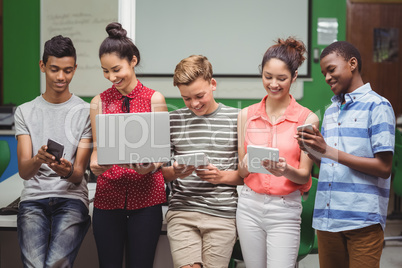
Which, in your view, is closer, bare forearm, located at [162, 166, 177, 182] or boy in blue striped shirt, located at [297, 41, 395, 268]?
boy in blue striped shirt, located at [297, 41, 395, 268]

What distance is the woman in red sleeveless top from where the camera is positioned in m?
1.72

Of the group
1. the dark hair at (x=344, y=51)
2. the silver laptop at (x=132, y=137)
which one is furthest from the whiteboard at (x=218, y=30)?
the silver laptop at (x=132, y=137)

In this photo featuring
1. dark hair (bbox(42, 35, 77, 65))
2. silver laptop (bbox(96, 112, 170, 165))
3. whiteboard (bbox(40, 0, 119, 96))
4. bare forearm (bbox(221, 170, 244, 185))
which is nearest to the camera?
silver laptop (bbox(96, 112, 170, 165))

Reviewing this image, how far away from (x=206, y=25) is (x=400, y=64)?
226 centimetres

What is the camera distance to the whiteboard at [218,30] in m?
4.57

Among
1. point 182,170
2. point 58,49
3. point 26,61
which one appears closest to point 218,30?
point 26,61

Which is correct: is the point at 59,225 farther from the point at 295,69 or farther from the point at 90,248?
the point at 295,69

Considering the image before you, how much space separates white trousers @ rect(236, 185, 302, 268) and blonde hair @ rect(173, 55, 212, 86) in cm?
48

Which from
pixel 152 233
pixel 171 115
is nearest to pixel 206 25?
pixel 171 115

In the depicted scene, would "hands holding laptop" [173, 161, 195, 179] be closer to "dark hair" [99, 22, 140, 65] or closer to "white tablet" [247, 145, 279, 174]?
"white tablet" [247, 145, 279, 174]

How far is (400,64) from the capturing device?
5.00 meters

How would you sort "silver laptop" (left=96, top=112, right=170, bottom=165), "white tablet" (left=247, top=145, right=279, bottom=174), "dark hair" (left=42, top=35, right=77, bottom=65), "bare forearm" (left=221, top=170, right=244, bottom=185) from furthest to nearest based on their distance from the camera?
"dark hair" (left=42, top=35, right=77, bottom=65)
"bare forearm" (left=221, top=170, right=244, bottom=185)
"silver laptop" (left=96, top=112, right=170, bottom=165)
"white tablet" (left=247, top=145, right=279, bottom=174)

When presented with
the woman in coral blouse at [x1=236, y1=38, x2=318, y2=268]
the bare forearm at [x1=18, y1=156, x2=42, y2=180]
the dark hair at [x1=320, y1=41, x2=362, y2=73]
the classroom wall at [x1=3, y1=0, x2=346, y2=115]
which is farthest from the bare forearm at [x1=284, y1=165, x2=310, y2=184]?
the classroom wall at [x1=3, y1=0, x2=346, y2=115]

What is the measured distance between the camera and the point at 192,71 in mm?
1683
